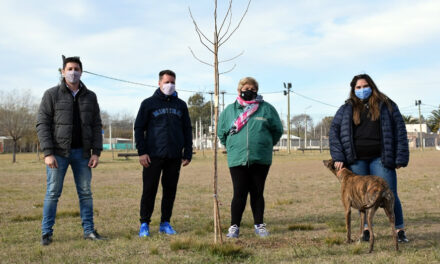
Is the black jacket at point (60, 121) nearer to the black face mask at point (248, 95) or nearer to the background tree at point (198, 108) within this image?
the black face mask at point (248, 95)

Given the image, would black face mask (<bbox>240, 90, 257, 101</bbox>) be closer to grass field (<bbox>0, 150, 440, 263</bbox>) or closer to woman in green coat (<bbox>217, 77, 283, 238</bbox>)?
woman in green coat (<bbox>217, 77, 283, 238</bbox>)

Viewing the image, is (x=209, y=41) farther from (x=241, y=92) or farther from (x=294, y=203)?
(x=294, y=203)

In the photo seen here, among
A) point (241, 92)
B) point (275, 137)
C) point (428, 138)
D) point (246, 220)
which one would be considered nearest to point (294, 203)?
point (246, 220)

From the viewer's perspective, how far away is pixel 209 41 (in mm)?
4703

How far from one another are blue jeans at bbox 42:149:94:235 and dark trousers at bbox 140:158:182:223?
70 cm

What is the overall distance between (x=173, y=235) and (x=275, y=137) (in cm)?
186

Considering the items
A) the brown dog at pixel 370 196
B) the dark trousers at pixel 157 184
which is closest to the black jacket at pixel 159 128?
the dark trousers at pixel 157 184

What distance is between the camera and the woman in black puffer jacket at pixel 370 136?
16.1 ft

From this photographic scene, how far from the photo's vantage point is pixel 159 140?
5496 mm

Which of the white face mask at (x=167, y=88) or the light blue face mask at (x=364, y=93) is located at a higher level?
the white face mask at (x=167, y=88)

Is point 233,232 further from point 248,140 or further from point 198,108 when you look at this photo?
point 198,108

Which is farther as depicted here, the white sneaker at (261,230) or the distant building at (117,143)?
the distant building at (117,143)

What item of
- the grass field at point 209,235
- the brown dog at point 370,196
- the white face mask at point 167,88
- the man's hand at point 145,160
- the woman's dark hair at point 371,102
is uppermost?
the white face mask at point 167,88

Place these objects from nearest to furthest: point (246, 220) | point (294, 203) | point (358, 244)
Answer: point (358, 244) → point (246, 220) → point (294, 203)
